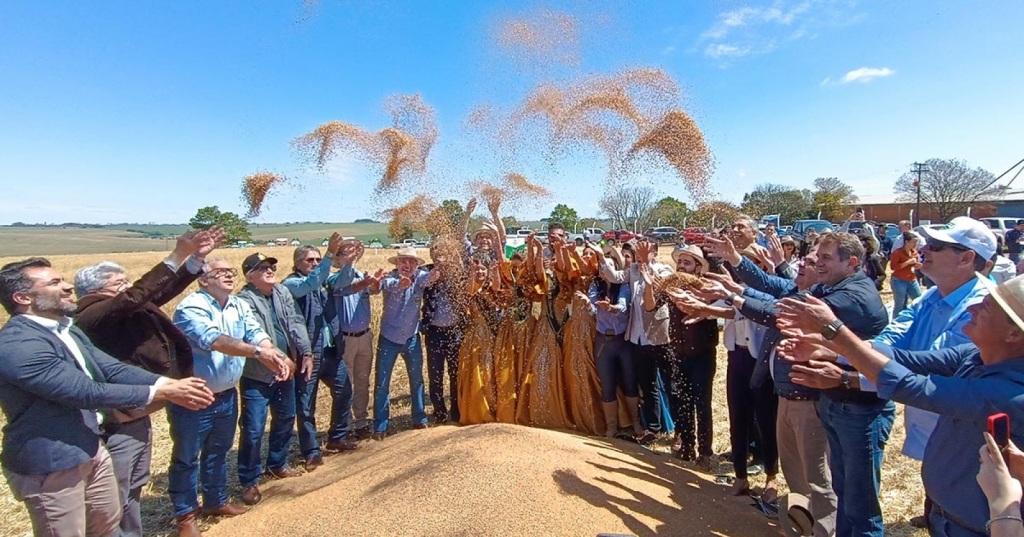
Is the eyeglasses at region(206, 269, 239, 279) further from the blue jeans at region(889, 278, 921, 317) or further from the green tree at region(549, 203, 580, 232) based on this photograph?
the blue jeans at region(889, 278, 921, 317)

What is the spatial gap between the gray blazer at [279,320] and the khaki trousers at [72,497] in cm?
128

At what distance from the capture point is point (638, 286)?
15.2ft

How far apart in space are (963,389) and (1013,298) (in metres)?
0.31

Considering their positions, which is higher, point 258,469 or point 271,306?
point 271,306

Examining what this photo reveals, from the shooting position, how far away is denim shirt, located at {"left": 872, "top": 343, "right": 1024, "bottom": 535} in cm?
168

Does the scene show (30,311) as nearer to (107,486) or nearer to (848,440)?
(107,486)

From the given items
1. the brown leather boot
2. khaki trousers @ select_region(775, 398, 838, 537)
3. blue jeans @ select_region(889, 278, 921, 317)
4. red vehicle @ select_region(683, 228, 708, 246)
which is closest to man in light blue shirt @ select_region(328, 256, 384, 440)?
the brown leather boot

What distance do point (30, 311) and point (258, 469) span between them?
2.06 m

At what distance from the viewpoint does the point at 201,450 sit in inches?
146

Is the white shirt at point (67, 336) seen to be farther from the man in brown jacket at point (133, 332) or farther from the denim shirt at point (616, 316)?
the denim shirt at point (616, 316)

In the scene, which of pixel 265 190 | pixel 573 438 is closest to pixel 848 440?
pixel 573 438

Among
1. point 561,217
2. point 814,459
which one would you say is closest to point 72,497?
point 814,459

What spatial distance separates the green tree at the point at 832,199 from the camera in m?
36.0

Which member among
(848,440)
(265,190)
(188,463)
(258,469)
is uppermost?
(265,190)
